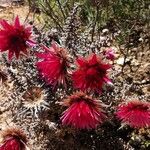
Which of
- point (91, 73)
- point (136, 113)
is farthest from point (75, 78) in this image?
point (136, 113)

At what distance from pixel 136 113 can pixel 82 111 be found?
26cm

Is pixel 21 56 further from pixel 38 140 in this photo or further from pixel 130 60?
pixel 130 60

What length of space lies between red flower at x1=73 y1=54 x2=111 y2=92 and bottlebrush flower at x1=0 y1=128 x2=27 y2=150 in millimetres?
359

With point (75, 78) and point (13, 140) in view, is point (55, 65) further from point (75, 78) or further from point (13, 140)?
point (13, 140)

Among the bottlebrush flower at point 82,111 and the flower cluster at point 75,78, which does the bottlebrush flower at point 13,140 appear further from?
the bottlebrush flower at point 82,111

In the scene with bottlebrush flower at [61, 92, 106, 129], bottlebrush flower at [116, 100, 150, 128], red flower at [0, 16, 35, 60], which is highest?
red flower at [0, 16, 35, 60]

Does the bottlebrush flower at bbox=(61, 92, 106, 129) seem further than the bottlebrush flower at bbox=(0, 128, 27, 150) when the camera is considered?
No

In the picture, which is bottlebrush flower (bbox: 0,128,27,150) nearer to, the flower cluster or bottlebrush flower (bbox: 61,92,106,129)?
the flower cluster

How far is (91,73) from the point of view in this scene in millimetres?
1965

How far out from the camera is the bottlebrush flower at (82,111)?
6.48 ft

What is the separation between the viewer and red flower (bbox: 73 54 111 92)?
6.50 feet

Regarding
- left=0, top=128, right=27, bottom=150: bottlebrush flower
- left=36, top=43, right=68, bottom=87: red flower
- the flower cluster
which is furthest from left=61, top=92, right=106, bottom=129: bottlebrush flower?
left=0, top=128, right=27, bottom=150: bottlebrush flower

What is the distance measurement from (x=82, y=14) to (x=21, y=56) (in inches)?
58.3

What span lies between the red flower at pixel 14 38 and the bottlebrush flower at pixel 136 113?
51cm
